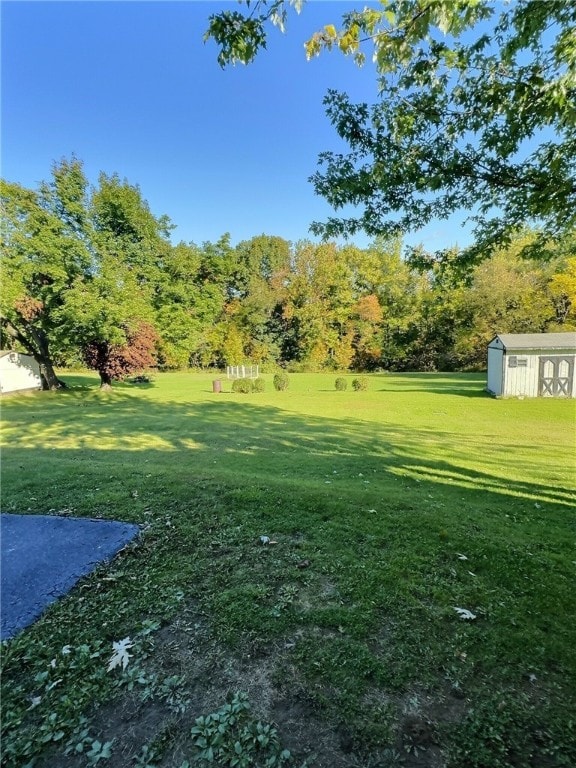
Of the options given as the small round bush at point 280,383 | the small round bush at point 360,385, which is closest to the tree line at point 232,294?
the small round bush at point 280,383

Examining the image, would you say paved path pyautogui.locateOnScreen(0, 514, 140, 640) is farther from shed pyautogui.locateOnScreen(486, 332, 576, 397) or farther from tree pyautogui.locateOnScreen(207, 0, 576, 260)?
shed pyautogui.locateOnScreen(486, 332, 576, 397)

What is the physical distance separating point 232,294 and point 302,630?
133 feet

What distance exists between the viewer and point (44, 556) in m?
2.78

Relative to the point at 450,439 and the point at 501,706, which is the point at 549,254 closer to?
the point at 501,706

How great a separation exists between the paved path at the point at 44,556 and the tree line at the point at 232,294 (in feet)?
13.8

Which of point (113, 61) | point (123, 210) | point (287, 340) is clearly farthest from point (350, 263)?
point (113, 61)

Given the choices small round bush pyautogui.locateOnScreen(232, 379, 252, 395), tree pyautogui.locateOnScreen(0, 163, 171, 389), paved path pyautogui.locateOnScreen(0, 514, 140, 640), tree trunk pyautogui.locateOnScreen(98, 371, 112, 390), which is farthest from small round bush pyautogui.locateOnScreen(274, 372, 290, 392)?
paved path pyautogui.locateOnScreen(0, 514, 140, 640)

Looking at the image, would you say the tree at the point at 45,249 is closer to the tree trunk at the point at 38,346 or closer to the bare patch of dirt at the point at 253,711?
the tree trunk at the point at 38,346

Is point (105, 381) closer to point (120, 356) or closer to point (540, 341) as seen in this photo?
Result: point (120, 356)

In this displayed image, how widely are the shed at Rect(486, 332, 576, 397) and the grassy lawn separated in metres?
13.1

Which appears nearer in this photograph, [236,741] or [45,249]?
[236,741]

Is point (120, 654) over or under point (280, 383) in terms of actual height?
under

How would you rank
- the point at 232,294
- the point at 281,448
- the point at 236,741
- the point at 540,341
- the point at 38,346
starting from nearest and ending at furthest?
1. the point at 236,741
2. the point at 281,448
3. the point at 540,341
4. the point at 38,346
5. the point at 232,294

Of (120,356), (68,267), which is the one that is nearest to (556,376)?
(120,356)
